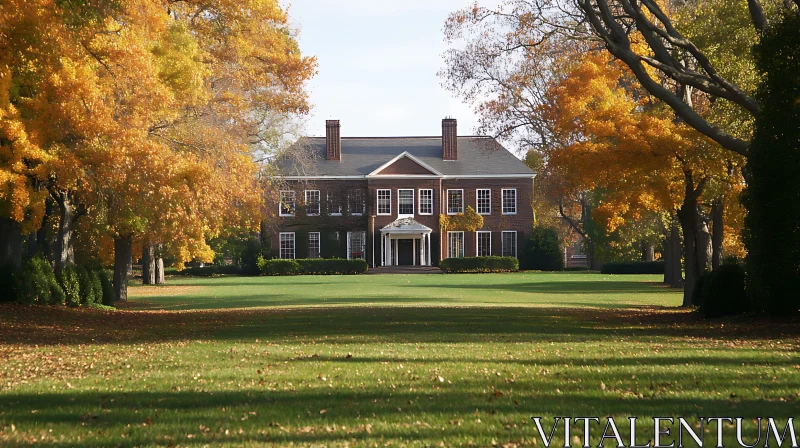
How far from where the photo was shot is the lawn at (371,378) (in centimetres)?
624

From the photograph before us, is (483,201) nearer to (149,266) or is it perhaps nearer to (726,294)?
(149,266)

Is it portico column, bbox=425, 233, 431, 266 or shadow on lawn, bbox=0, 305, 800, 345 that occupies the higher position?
portico column, bbox=425, 233, 431, 266

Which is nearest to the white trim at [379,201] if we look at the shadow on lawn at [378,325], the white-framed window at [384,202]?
the white-framed window at [384,202]

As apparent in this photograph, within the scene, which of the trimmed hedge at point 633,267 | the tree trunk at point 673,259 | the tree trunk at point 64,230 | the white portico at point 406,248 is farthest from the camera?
the white portico at point 406,248

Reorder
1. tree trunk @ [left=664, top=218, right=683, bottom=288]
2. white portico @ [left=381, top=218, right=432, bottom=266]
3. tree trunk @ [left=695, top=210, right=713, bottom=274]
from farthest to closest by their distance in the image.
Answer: white portico @ [left=381, top=218, right=432, bottom=266] < tree trunk @ [left=664, top=218, right=683, bottom=288] < tree trunk @ [left=695, top=210, right=713, bottom=274]

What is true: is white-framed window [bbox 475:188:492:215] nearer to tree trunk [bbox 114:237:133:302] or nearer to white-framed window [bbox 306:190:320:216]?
white-framed window [bbox 306:190:320:216]

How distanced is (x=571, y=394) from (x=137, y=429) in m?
3.68

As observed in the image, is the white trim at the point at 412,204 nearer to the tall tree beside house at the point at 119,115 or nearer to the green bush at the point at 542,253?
the green bush at the point at 542,253

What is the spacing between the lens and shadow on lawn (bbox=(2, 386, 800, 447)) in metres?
6.03

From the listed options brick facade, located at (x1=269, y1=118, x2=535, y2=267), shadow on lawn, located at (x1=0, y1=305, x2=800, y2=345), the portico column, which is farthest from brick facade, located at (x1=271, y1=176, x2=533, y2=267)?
shadow on lawn, located at (x1=0, y1=305, x2=800, y2=345)

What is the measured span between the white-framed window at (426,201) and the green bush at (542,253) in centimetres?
753

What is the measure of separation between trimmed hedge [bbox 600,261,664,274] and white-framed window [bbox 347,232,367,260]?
17588mm

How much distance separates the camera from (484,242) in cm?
6469

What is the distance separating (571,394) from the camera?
771 centimetres
